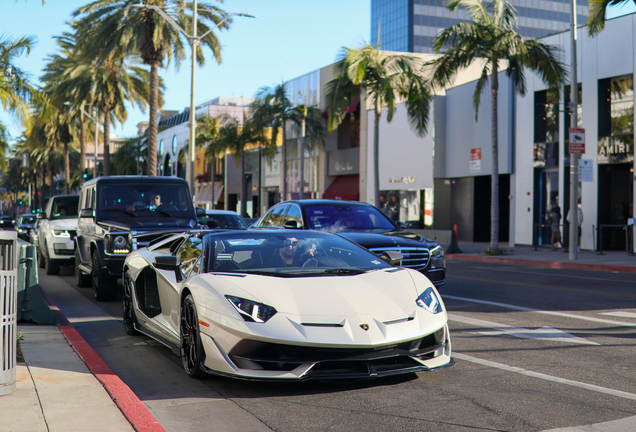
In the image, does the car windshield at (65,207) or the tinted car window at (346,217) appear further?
the car windshield at (65,207)

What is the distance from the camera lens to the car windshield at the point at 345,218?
11.6 metres

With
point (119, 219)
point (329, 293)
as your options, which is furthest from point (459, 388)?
point (119, 219)

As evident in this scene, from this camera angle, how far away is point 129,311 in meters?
8.09

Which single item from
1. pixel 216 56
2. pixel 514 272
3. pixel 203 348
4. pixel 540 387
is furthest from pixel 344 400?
pixel 216 56

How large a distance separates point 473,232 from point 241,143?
20889 millimetres

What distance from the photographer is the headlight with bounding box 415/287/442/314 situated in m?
5.61

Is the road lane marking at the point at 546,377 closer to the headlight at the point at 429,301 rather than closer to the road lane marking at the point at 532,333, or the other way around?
the headlight at the point at 429,301

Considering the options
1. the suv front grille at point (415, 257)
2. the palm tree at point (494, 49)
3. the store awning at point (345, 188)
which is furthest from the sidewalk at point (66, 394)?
the store awning at point (345, 188)

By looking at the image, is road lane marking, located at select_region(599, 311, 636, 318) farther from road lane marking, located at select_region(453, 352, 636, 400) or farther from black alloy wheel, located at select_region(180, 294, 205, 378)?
black alloy wheel, located at select_region(180, 294, 205, 378)

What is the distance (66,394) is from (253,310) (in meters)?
1.53

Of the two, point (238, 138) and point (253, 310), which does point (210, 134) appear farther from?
point (253, 310)

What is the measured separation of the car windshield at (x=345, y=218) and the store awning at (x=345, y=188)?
31261 millimetres

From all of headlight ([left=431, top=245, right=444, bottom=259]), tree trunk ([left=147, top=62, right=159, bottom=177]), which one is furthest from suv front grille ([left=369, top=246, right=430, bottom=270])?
tree trunk ([left=147, top=62, right=159, bottom=177])

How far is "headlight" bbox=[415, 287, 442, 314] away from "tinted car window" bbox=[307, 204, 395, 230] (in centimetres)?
579
